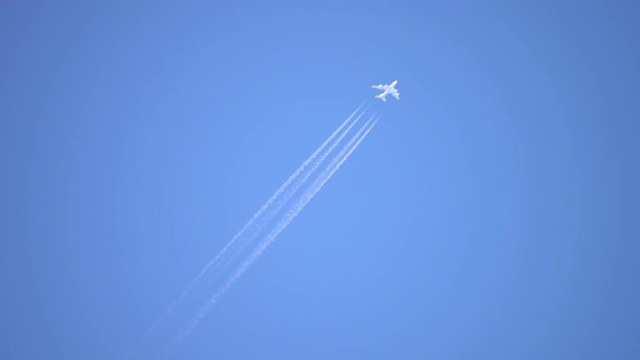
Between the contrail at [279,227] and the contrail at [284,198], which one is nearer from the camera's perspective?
the contrail at [279,227]

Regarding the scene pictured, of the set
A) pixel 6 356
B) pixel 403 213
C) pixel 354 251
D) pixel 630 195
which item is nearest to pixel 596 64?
pixel 630 195

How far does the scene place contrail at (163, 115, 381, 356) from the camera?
2837cm

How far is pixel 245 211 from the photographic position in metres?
42.9

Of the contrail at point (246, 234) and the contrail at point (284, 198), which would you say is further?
the contrail at point (284, 198)

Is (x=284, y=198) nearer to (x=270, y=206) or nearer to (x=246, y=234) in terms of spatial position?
(x=270, y=206)

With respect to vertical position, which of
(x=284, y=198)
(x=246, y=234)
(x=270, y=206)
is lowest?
(x=246, y=234)

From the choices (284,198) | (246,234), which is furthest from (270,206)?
(246,234)

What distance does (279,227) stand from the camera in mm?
40938

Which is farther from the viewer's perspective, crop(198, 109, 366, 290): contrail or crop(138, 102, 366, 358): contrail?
crop(198, 109, 366, 290): contrail

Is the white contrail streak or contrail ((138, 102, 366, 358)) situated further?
the white contrail streak

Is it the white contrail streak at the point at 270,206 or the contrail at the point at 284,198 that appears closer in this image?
the white contrail streak at the point at 270,206

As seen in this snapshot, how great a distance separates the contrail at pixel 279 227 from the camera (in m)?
28.4

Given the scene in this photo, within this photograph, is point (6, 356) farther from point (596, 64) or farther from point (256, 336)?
point (596, 64)

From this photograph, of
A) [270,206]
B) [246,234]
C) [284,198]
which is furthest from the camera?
[270,206]
